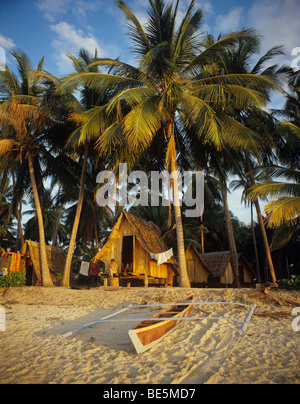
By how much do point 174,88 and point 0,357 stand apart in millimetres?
9377

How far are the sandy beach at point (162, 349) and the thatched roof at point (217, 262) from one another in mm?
10622

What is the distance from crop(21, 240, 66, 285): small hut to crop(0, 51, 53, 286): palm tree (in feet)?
10.3

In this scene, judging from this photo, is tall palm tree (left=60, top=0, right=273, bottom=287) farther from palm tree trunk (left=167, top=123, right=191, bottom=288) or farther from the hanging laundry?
the hanging laundry

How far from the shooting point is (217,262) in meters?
19.5

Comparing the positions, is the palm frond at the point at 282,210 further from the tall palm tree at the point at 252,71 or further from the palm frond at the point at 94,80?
the palm frond at the point at 94,80

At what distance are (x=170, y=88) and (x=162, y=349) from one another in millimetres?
8595

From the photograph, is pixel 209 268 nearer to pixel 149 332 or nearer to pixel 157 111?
pixel 157 111

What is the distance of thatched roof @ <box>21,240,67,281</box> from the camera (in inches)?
629

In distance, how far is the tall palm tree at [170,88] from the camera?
10.2 m

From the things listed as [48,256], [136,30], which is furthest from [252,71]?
[48,256]

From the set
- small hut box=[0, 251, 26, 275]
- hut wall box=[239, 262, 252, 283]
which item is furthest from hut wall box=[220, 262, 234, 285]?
small hut box=[0, 251, 26, 275]

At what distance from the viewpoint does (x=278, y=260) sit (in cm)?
2650
